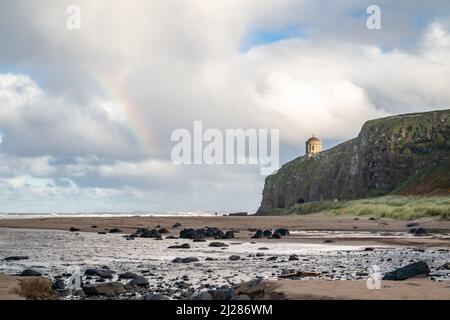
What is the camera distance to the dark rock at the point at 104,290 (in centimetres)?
1502

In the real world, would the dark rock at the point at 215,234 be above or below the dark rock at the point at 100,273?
above

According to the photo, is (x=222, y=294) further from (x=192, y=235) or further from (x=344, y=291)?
(x=192, y=235)

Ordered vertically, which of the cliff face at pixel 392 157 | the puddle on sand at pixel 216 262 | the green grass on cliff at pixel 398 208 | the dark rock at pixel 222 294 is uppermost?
the cliff face at pixel 392 157

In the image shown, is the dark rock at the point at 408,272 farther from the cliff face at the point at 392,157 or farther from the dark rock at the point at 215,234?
the cliff face at the point at 392,157

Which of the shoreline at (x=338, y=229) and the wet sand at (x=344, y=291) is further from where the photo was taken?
the shoreline at (x=338, y=229)

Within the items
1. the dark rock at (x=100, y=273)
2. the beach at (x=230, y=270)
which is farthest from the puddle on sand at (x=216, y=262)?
the dark rock at (x=100, y=273)

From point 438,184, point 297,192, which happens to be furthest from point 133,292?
point 297,192

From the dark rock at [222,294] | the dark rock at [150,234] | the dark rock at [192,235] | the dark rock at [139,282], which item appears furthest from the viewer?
the dark rock at [192,235]

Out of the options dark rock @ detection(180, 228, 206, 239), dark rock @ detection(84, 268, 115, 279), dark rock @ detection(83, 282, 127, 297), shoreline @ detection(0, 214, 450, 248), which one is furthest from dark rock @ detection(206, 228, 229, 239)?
dark rock @ detection(83, 282, 127, 297)

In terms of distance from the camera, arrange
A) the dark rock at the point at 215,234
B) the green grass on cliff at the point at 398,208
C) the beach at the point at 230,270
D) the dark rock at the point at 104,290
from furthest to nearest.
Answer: the green grass on cliff at the point at 398,208 → the dark rock at the point at 215,234 → the dark rock at the point at 104,290 → the beach at the point at 230,270

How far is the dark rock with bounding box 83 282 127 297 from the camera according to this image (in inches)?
591

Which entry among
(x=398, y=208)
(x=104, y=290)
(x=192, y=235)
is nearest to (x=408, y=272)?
(x=104, y=290)
